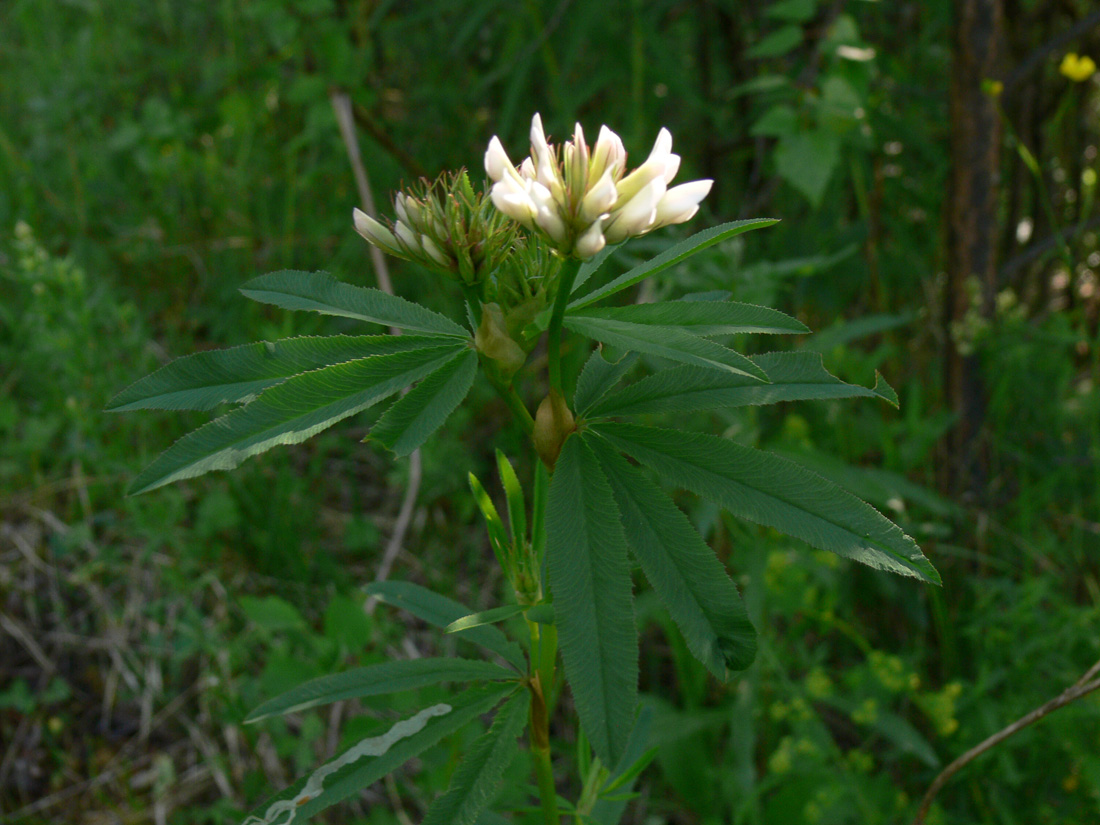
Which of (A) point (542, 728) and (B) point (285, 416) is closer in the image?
(B) point (285, 416)

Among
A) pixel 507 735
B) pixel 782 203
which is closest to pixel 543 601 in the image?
pixel 507 735

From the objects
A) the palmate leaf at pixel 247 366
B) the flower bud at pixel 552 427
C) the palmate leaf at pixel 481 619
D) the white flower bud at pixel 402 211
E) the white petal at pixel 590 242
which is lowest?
the palmate leaf at pixel 481 619

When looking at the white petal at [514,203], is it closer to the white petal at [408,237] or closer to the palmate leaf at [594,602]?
the white petal at [408,237]

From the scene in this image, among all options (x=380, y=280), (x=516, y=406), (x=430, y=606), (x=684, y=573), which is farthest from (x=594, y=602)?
(x=380, y=280)

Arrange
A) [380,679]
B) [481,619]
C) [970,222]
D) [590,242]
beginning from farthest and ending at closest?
1. [970,222]
2. [380,679]
3. [481,619]
4. [590,242]

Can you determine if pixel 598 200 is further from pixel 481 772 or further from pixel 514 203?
pixel 481 772

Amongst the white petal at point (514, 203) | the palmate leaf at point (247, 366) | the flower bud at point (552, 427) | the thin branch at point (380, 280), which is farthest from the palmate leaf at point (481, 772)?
the thin branch at point (380, 280)

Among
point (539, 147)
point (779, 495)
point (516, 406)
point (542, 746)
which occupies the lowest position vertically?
point (542, 746)
